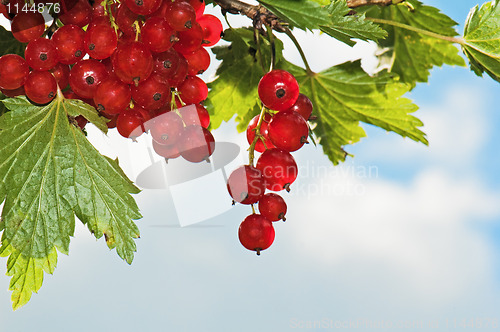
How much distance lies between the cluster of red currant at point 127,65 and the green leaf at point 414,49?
2.73ft

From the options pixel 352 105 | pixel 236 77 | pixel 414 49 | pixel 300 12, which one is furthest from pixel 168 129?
pixel 414 49

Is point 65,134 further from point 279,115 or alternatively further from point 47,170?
point 279,115

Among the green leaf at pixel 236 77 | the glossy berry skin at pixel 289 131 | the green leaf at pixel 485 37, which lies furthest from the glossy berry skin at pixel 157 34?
the green leaf at pixel 485 37

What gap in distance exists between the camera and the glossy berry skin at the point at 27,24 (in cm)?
87

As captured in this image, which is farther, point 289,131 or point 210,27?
point 210,27

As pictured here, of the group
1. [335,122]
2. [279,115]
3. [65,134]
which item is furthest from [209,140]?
[335,122]

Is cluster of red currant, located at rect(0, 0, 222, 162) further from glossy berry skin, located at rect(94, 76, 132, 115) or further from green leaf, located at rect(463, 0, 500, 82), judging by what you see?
green leaf, located at rect(463, 0, 500, 82)

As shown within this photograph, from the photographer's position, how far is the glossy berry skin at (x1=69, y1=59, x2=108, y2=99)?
2.76 feet

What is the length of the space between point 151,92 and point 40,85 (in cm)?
17

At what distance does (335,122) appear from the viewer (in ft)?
4.66

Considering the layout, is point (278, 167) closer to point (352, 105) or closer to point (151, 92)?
point (151, 92)

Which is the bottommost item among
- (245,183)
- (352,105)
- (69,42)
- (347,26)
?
(352,105)

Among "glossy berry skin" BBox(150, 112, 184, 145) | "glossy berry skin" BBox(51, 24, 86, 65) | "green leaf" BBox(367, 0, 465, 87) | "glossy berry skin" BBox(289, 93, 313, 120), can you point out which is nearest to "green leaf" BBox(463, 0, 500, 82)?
"green leaf" BBox(367, 0, 465, 87)

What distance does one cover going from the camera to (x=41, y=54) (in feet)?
2.78
